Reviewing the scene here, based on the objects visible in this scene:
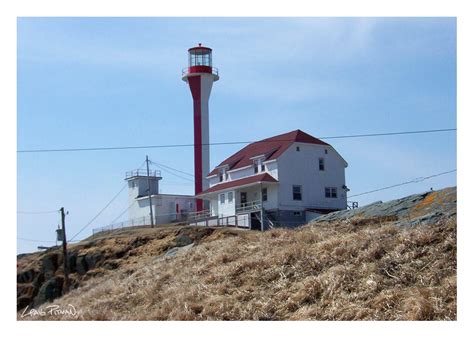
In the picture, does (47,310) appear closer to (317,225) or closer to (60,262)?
(317,225)

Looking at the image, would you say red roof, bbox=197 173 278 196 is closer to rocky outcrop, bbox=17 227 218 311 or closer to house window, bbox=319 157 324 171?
house window, bbox=319 157 324 171

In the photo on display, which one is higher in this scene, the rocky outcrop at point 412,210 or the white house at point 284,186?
the white house at point 284,186

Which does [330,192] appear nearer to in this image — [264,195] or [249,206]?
[264,195]

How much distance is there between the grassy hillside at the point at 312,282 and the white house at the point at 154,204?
32736 mm

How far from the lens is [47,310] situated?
47.7ft

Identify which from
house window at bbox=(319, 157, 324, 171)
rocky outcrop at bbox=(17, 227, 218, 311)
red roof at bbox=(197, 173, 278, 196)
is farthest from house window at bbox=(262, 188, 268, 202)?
rocky outcrop at bbox=(17, 227, 218, 311)

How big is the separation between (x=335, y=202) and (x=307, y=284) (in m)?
30.4

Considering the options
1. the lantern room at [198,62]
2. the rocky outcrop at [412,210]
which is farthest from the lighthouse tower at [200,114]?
the rocky outcrop at [412,210]

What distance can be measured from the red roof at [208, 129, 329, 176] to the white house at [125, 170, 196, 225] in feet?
14.7

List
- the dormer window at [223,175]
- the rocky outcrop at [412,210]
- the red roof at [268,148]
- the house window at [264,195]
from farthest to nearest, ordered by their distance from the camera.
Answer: the dormer window at [223,175], the red roof at [268,148], the house window at [264,195], the rocky outcrop at [412,210]

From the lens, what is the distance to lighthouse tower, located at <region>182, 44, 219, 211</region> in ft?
151

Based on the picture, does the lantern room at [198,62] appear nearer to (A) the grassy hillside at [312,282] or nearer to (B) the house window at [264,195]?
(B) the house window at [264,195]

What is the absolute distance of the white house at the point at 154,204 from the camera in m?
49.2

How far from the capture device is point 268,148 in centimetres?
4281
